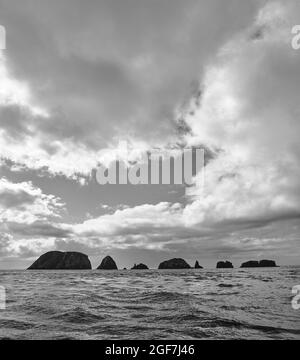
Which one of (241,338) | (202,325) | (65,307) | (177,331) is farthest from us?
(65,307)

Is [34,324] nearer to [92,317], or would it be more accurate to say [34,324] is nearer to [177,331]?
[92,317]

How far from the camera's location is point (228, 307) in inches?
650

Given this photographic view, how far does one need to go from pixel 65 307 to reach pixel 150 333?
25.2 ft
